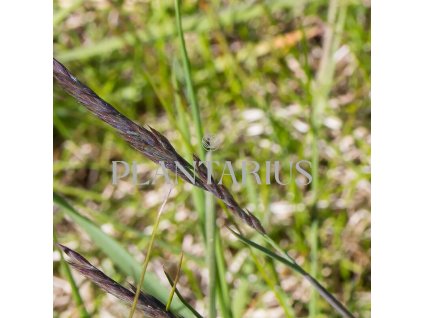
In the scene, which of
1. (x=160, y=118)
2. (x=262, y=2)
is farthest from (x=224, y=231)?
(x=262, y=2)

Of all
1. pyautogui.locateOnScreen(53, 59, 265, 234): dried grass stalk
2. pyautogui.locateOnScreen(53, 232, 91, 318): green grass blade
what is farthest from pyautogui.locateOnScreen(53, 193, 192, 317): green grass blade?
pyautogui.locateOnScreen(53, 59, 265, 234): dried grass stalk

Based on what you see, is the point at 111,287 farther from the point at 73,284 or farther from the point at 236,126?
the point at 236,126
